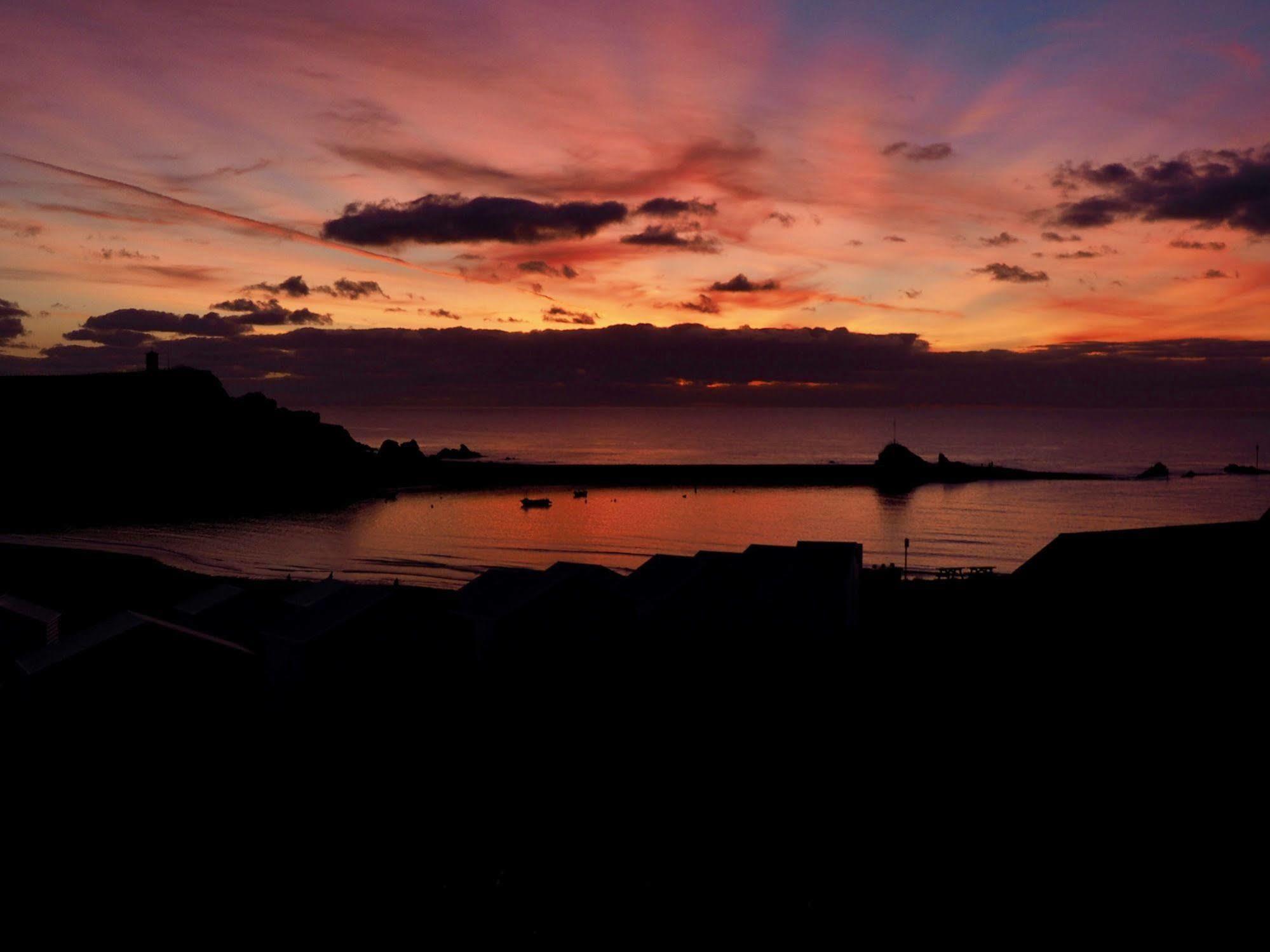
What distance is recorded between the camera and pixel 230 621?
89.1 ft

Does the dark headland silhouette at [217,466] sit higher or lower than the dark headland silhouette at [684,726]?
higher

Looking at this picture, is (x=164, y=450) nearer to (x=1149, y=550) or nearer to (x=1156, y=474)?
(x=1149, y=550)

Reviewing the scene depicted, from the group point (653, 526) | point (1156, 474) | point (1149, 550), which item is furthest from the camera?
point (1156, 474)

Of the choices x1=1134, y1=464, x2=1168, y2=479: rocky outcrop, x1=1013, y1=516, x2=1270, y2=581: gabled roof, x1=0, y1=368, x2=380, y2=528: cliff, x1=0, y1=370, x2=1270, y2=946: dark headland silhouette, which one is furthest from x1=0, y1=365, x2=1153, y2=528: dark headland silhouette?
x1=1013, y1=516, x2=1270, y2=581: gabled roof

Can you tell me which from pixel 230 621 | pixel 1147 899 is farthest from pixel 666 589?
pixel 1147 899

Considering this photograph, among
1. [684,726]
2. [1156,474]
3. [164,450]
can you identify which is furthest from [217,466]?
[1156,474]

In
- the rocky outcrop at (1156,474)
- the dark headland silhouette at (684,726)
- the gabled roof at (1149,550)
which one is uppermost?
the rocky outcrop at (1156,474)

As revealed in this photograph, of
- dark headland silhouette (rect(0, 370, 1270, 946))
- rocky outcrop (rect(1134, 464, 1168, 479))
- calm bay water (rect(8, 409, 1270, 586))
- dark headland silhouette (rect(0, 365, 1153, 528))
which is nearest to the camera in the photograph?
dark headland silhouette (rect(0, 370, 1270, 946))

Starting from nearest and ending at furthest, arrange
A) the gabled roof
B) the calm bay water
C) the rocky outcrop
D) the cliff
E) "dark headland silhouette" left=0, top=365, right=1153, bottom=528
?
1. the gabled roof
2. the calm bay water
3. the cliff
4. "dark headland silhouette" left=0, top=365, right=1153, bottom=528
5. the rocky outcrop

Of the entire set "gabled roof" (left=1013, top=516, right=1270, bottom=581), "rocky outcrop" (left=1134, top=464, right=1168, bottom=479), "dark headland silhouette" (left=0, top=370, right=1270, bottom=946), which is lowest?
"dark headland silhouette" (left=0, top=370, right=1270, bottom=946)

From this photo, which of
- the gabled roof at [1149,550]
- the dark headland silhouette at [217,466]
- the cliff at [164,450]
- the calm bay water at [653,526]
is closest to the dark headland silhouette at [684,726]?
the gabled roof at [1149,550]

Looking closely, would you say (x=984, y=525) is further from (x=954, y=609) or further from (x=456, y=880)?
(x=456, y=880)

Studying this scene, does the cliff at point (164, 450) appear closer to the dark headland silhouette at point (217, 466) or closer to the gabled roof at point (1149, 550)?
the dark headland silhouette at point (217, 466)

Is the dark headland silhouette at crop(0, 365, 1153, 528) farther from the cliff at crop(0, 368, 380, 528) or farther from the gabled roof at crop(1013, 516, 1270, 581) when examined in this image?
the gabled roof at crop(1013, 516, 1270, 581)
